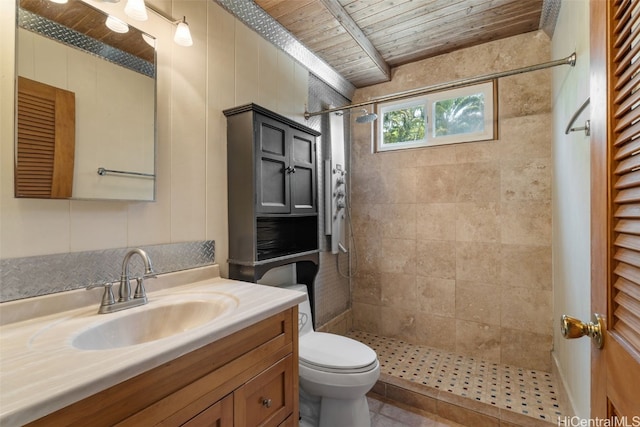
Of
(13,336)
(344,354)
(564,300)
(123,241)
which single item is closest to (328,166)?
(344,354)

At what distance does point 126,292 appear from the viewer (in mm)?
1042

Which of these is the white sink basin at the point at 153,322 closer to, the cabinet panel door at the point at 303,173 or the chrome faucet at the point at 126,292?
the chrome faucet at the point at 126,292

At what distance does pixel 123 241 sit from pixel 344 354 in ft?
3.97

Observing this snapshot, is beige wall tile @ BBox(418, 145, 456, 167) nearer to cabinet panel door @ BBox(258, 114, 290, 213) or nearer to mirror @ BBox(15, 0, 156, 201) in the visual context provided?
cabinet panel door @ BBox(258, 114, 290, 213)

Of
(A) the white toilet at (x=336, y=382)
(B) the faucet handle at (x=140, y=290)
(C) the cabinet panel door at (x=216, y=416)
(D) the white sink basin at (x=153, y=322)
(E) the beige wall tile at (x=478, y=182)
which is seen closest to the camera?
(C) the cabinet panel door at (x=216, y=416)

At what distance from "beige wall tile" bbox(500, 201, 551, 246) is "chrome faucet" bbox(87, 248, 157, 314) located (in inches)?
93.0

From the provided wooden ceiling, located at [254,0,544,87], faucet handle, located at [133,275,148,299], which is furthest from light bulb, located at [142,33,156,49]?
faucet handle, located at [133,275,148,299]

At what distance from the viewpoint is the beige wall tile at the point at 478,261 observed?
7.35 feet

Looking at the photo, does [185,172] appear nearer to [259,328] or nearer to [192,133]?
[192,133]

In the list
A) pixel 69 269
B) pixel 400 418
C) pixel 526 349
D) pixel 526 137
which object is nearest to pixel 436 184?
pixel 526 137

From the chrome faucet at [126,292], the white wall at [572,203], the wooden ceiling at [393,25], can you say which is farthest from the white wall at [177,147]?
the white wall at [572,203]

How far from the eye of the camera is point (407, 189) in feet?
8.43

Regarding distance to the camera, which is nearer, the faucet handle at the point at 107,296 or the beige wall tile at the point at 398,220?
the faucet handle at the point at 107,296

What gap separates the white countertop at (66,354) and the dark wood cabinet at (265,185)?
48cm
